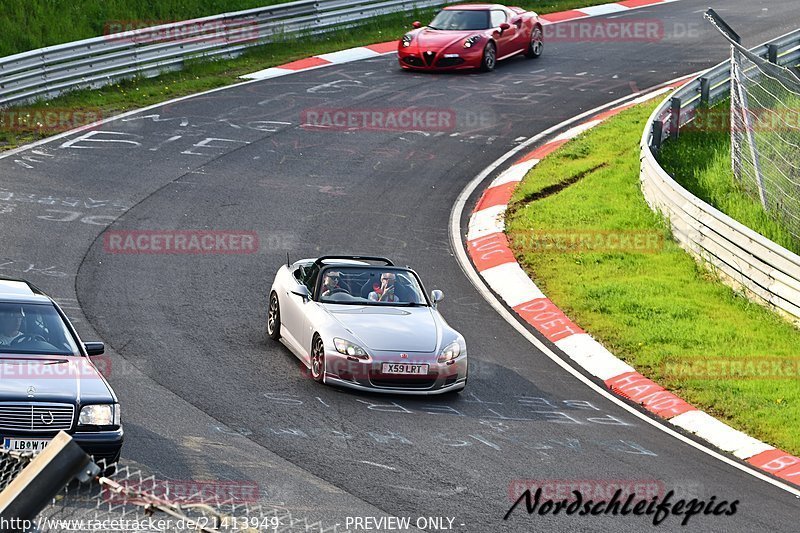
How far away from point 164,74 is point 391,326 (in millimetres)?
15418

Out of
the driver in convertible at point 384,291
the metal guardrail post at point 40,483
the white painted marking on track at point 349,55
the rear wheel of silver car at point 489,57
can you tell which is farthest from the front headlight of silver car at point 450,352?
the white painted marking on track at point 349,55

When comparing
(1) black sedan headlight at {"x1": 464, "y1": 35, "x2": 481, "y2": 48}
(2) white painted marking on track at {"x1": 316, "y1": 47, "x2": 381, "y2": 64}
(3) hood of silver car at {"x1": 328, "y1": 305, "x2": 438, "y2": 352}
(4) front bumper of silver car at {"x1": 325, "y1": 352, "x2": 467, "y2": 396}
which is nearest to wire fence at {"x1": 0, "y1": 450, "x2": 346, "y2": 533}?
(4) front bumper of silver car at {"x1": 325, "y1": 352, "x2": 467, "y2": 396}

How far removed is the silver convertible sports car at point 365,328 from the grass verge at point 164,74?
32.5 ft

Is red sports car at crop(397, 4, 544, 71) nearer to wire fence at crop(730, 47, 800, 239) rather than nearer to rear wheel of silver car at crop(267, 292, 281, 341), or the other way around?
wire fence at crop(730, 47, 800, 239)

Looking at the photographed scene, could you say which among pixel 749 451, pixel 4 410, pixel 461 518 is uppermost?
pixel 4 410

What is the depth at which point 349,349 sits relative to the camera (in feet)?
40.4

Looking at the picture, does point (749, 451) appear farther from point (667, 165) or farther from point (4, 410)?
point (667, 165)

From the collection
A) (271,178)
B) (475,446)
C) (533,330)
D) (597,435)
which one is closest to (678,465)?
(597,435)

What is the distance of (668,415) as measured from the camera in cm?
Result: 1273

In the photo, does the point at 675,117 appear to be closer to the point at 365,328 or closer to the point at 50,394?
the point at 365,328

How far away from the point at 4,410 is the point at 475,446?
428 centimetres

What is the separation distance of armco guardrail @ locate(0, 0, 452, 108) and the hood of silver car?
41.0ft

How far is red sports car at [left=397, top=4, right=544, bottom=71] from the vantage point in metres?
27.2

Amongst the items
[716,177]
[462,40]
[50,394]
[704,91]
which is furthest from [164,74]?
[50,394]
